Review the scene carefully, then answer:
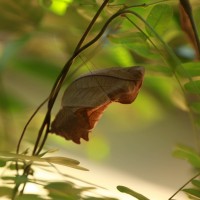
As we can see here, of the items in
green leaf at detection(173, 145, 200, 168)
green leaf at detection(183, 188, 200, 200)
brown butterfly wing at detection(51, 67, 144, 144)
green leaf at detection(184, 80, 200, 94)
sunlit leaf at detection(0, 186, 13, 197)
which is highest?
green leaf at detection(184, 80, 200, 94)

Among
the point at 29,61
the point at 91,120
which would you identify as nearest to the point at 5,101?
the point at 29,61

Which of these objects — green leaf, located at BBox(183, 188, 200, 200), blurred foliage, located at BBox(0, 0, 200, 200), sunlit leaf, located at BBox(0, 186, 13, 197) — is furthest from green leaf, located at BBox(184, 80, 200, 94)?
sunlit leaf, located at BBox(0, 186, 13, 197)

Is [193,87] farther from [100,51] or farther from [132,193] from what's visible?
[100,51]

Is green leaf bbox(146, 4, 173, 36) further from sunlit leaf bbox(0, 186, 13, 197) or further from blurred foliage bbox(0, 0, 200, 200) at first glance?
sunlit leaf bbox(0, 186, 13, 197)

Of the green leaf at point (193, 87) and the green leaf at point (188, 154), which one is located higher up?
the green leaf at point (193, 87)

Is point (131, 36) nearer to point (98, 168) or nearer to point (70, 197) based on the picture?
point (70, 197)

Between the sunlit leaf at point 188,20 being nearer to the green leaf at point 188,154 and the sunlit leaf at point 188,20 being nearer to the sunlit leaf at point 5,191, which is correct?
the green leaf at point 188,154

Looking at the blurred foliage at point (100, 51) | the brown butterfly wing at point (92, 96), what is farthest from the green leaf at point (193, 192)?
the brown butterfly wing at point (92, 96)
